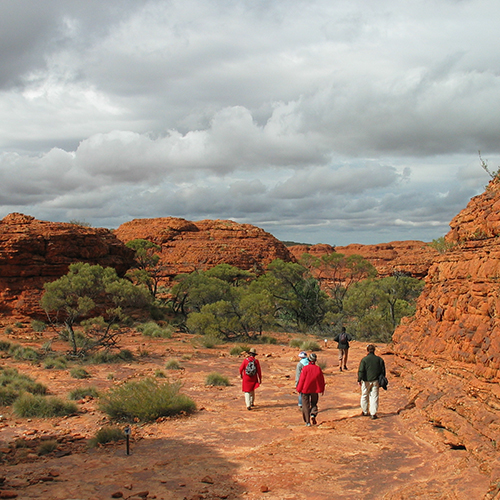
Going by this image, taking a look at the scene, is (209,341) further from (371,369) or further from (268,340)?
(371,369)

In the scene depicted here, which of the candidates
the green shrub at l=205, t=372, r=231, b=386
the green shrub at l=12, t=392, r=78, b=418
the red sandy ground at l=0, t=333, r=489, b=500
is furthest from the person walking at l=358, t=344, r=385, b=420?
the green shrub at l=12, t=392, r=78, b=418

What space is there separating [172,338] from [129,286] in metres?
5.51

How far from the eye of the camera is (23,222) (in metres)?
30.1

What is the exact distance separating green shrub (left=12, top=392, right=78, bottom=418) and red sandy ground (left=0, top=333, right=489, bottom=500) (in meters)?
0.23

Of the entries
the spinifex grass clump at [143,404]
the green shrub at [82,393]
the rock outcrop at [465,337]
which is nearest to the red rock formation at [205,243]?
the green shrub at [82,393]

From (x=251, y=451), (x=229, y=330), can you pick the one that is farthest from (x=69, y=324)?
(x=251, y=451)

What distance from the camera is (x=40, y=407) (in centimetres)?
1070

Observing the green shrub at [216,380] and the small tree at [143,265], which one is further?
the small tree at [143,265]

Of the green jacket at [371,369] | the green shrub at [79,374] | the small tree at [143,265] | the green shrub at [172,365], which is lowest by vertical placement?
the green shrub at [172,365]

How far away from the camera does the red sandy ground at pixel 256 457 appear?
6121 mm

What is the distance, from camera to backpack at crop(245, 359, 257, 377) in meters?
10.7

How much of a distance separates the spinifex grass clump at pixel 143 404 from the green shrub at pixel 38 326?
1694 centimetres

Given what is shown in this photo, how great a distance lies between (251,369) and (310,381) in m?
1.93

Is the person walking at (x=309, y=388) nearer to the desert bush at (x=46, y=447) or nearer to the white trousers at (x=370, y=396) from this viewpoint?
the white trousers at (x=370, y=396)
